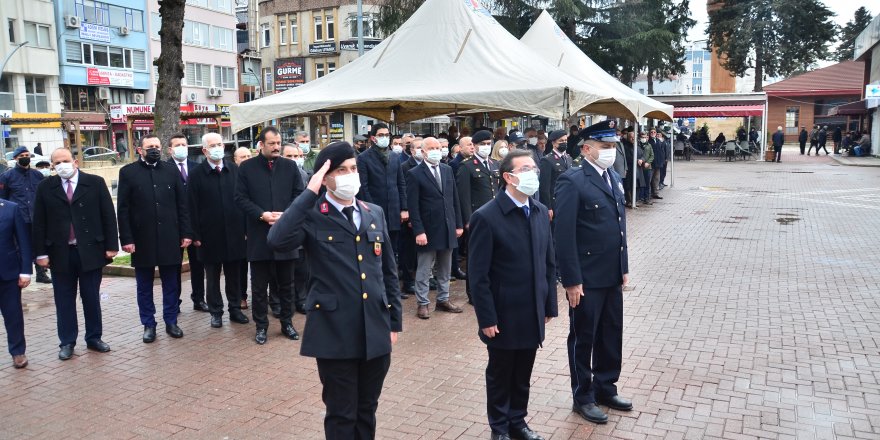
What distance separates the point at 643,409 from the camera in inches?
203

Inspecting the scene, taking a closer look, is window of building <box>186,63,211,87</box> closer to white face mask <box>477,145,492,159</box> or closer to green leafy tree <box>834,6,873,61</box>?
white face mask <box>477,145,492,159</box>

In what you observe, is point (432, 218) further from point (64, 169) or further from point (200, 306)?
point (64, 169)

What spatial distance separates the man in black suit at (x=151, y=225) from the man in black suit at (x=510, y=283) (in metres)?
4.02

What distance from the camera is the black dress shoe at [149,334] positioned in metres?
7.01

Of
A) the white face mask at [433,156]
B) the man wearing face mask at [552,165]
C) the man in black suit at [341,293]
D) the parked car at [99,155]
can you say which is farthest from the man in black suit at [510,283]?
the parked car at [99,155]

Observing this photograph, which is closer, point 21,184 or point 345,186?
point 345,186

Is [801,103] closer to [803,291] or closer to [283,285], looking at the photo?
[803,291]

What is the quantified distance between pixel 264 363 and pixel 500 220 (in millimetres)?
3007

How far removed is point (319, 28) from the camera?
58.8 metres

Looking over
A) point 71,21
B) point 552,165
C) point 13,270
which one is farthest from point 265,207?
point 71,21

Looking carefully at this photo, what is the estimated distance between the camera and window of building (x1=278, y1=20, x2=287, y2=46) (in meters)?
60.6

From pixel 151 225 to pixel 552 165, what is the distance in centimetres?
536

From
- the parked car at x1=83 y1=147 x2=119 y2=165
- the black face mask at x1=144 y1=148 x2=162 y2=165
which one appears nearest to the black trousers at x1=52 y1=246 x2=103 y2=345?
the black face mask at x1=144 y1=148 x2=162 y2=165

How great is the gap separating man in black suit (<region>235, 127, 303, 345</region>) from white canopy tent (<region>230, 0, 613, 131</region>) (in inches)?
140
